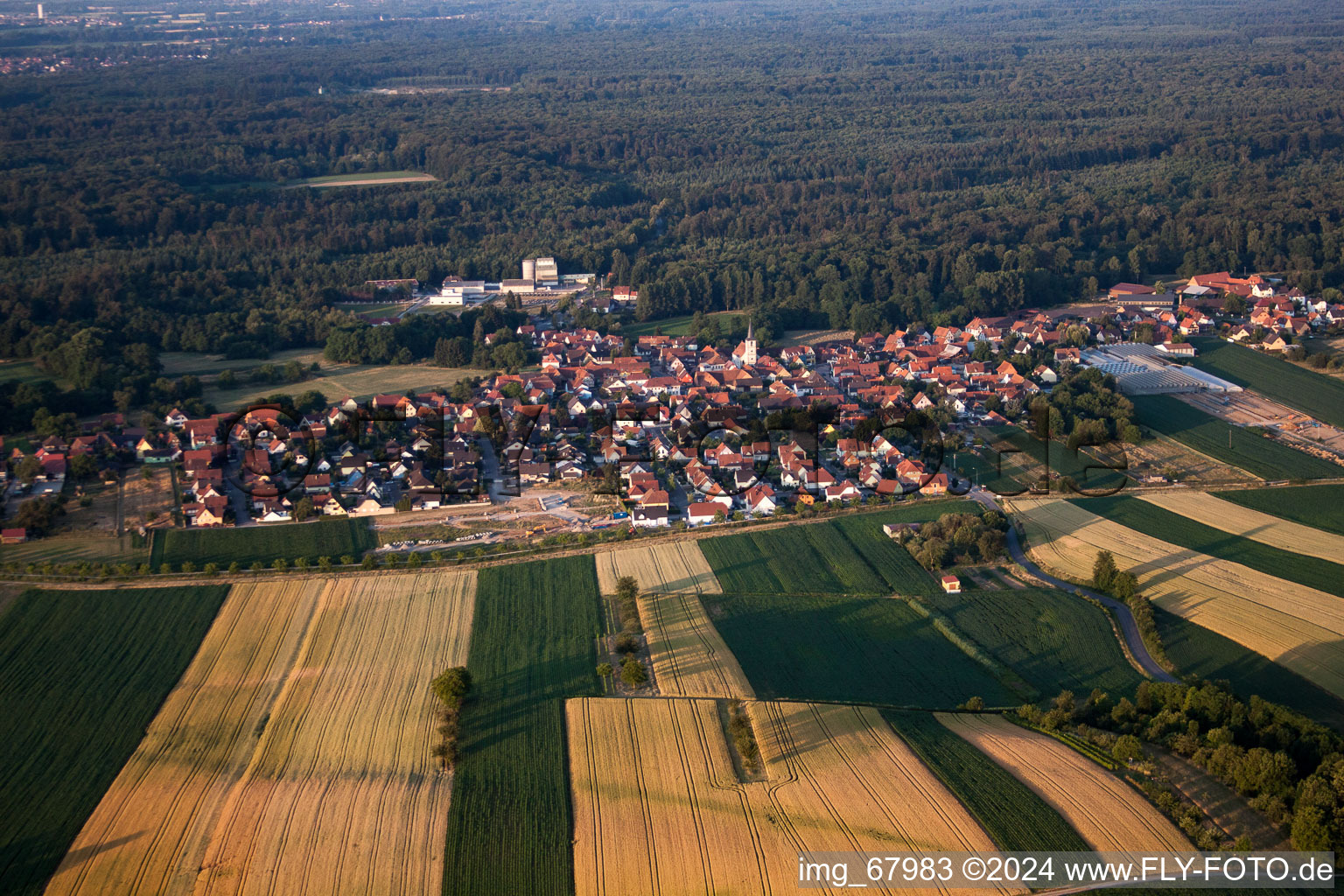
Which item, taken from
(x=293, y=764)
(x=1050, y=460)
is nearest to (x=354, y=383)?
(x=1050, y=460)

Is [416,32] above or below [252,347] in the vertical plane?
above

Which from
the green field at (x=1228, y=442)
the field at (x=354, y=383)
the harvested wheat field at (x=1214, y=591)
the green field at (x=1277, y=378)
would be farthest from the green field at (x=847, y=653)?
the green field at (x=1277, y=378)

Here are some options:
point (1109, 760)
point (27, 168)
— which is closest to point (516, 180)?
point (27, 168)

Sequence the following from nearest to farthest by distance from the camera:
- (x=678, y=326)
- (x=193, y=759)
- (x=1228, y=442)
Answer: (x=193, y=759) → (x=1228, y=442) → (x=678, y=326)

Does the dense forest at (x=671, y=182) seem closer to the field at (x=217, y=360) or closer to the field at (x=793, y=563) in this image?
the field at (x=217, y=360)

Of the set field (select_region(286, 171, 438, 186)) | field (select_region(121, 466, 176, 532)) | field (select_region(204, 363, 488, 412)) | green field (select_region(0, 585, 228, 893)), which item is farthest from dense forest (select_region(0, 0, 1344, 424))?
green field (select_region(0, 585, 228, 893))

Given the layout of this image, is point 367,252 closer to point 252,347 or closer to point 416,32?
point 252,347

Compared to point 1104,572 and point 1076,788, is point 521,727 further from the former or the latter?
point 1104,572
